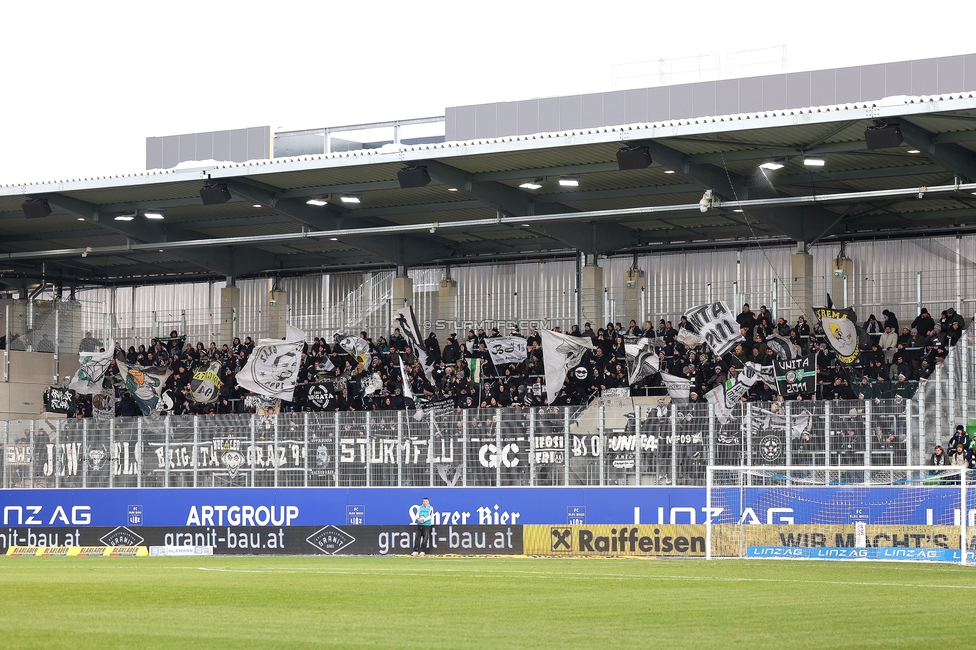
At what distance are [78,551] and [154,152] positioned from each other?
28.5 m

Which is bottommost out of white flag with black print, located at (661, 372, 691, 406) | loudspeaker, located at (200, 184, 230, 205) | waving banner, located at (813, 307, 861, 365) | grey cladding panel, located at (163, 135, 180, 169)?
white flag with black print, located at (661, 372, 691, 406)

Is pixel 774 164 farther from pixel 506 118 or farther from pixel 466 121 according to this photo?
pixel 466 121

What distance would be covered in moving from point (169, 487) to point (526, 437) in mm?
9316

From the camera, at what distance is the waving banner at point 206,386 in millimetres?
38469

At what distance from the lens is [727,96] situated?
49.2 metres

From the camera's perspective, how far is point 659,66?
4781 cm

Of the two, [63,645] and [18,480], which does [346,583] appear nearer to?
[63,645]

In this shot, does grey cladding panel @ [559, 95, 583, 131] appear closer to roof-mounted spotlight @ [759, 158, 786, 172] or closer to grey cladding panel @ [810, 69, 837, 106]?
grey cladding panel @ [810, 69, 837, 106]

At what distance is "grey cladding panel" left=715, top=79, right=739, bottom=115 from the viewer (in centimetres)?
4888

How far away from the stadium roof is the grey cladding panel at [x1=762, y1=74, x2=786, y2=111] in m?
10.4

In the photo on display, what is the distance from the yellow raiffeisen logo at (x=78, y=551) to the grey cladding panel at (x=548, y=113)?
25762mm

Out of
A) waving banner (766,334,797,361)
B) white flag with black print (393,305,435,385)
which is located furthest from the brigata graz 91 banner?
waving banner (766,334,797,361)

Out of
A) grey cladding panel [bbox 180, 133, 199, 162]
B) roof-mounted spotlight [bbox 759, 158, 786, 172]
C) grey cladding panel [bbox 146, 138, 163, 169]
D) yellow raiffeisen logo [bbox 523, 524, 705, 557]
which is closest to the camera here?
yellow raiffeisen logo [bbox 523, 524, 705, 557]

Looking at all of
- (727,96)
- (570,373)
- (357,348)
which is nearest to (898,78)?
(727,96)
